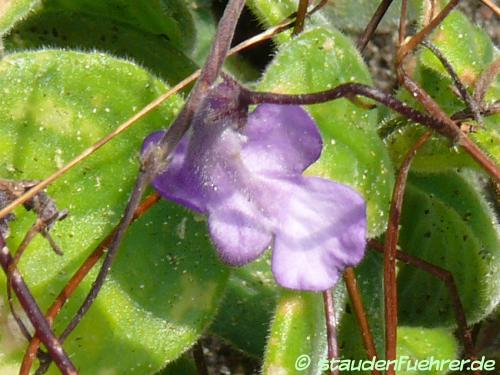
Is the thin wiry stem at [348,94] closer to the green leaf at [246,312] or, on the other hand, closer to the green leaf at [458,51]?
the green leaf at [458,51]

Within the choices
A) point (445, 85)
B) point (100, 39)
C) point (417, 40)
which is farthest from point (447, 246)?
point (100, 39)

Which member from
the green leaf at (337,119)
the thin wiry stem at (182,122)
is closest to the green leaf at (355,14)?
the green leaf at (337,119)

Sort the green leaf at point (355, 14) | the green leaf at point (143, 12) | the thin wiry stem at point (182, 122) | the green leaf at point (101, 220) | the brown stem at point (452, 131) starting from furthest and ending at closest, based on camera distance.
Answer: the green leaf at point (355, 14)
the green leaf at point (143, 12)
the green leaf at point (101, 220)
the brown stem at point (452, 131)
the thin wiry stem at point (182, 122)

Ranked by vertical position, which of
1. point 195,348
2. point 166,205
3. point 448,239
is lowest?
point 195,348

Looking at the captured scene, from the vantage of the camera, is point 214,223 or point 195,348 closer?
point 214,223

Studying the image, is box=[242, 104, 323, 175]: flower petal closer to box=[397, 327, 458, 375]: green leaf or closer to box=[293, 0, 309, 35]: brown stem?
box=[293, 0, 309, 35]: brown stem

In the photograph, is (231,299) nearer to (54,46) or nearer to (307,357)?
(307,357)

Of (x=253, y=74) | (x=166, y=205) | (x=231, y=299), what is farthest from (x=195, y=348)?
(x=253, y=74)
